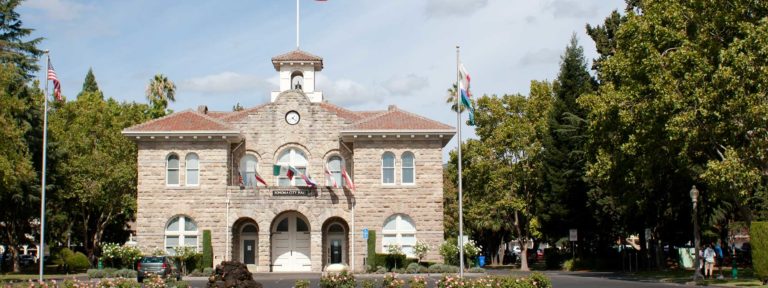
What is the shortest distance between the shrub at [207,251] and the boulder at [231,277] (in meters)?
23.9

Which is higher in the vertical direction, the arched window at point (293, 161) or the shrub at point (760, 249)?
the arched window at point (293, 161)

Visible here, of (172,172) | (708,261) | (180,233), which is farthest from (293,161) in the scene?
(708,261)

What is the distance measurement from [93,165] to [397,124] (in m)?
23.7

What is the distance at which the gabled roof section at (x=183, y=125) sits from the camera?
49438 millimetres

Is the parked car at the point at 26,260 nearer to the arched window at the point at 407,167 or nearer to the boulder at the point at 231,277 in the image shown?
the arched window at the point at 407,167

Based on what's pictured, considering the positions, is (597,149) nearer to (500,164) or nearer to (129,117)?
(500,164)

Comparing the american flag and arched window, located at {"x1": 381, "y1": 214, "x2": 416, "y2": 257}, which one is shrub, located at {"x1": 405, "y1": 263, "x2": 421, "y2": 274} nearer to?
arched window, located at {"x1": 381, "y1": 214, "x2": 416, "y2": 257}

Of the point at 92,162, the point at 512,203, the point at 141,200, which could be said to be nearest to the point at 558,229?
the point at 512,203

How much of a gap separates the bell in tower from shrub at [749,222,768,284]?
91.3ft

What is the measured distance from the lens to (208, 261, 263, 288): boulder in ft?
79.3

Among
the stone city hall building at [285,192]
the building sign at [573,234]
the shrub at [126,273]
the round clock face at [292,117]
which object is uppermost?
the round clock face at [292,117]

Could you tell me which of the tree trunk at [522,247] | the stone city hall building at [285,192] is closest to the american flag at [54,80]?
the stone city hall building at [285,192]

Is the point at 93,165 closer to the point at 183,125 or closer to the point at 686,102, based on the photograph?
the point at 183,125

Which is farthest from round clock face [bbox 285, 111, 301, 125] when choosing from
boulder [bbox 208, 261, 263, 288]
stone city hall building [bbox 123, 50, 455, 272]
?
boulder [bbox 208, 261, 263, 288]
